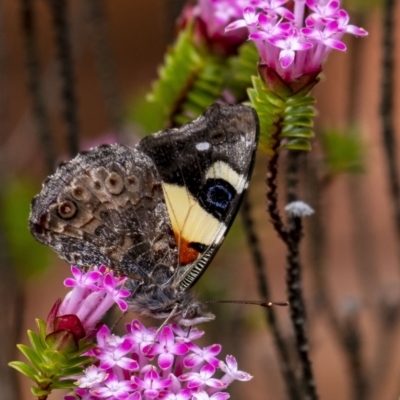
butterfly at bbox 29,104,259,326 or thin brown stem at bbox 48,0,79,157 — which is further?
thin brown stem at bbox 48,0,79,157

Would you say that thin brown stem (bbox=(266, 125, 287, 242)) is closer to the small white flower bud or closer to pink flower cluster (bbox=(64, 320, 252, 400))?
the small white flower bud

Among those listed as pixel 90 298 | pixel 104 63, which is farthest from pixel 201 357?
pixel 104 63

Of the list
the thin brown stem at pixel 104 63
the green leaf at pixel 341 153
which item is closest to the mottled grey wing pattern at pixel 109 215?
A: the green leaf at pixel 341 153

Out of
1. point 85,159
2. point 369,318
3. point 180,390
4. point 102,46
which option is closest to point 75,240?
point 85,159

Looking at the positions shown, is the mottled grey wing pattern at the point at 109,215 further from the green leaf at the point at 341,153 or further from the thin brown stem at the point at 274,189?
the green leaf at the point at 341,153

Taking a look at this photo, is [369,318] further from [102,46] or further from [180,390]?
[180,390]

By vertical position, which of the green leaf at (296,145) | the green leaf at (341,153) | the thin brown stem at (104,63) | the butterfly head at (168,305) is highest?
the thin brown stem at (104,63)

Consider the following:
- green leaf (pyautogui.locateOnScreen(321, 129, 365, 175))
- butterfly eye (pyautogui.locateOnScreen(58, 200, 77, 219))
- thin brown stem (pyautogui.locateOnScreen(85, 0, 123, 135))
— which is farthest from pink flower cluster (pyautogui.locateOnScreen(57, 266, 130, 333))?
thin brown stem (pyautogui.locateOnScreen(85, 0, 123, 135))
